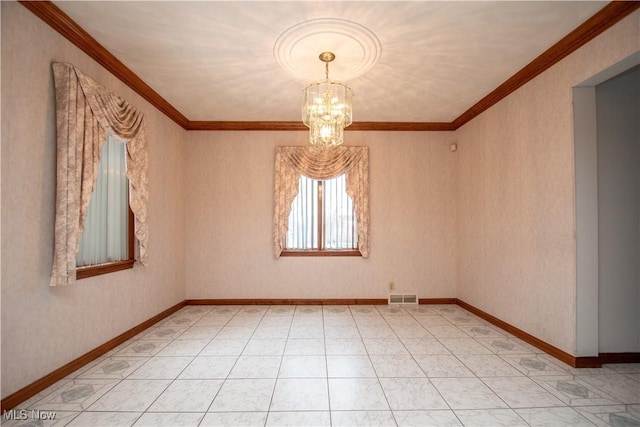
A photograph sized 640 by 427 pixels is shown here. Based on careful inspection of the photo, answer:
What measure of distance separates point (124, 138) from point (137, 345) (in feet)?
7.67

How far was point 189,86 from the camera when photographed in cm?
373

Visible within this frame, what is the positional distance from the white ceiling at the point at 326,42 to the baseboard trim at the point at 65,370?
3013mm

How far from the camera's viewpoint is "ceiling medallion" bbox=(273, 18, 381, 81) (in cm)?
255

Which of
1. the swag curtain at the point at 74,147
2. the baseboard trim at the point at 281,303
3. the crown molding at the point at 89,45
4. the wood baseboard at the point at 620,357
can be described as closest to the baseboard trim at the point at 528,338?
the baseboard trim at the point at 281,303

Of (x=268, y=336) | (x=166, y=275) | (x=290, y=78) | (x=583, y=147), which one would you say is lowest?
(x=268, y=336)

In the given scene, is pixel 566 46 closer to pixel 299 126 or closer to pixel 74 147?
pixel 299 126

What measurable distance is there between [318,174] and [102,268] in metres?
3.21

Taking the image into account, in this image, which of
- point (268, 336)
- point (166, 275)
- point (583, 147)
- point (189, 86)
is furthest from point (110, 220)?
point (583, 147)

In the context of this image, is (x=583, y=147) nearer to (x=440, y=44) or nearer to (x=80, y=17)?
(x=440, y=44)

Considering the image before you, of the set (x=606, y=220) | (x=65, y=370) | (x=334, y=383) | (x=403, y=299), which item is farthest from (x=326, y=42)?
(x=403, y=299)

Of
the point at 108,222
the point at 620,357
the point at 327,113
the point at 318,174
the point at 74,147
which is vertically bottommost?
the point at 620,357

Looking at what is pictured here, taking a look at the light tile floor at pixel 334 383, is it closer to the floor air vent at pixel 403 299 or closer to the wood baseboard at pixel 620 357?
the wood baseboard at pixel 620 357

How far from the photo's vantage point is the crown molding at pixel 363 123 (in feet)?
7.71

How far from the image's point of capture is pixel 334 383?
8.20ft
